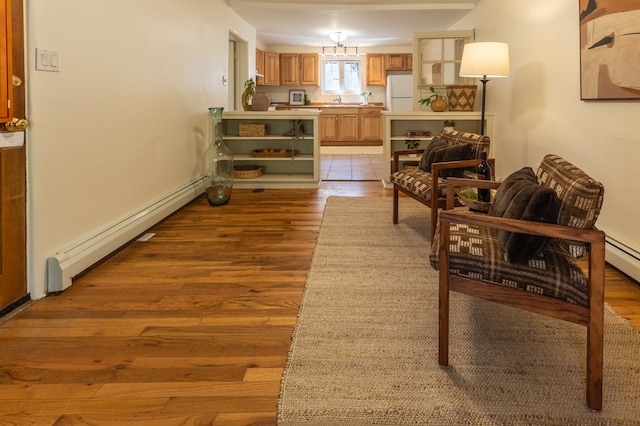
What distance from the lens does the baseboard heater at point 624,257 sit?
2635 mm

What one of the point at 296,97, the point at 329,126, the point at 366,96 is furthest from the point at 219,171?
the point at 366,96

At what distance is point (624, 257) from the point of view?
2.75m

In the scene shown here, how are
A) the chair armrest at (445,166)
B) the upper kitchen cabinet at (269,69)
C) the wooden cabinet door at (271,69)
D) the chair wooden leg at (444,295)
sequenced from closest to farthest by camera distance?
the chair wooden leg at (444,295) → the chair armrest at (445,166) → the upper kitchen cabinet at (269,69) → the wooden cabinet door at (271,69)

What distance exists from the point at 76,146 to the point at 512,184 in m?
2.20

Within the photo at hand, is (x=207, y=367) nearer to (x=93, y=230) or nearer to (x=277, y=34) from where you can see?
(x=93, y=230)

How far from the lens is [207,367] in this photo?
1.77 meters

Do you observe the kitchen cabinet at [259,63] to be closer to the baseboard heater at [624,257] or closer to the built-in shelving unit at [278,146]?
the built-in shelving unit at [278,146]

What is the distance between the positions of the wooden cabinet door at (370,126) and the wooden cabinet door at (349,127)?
11cm

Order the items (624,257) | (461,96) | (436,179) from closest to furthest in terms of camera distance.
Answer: (624,257) < (436,179) < (461,96)

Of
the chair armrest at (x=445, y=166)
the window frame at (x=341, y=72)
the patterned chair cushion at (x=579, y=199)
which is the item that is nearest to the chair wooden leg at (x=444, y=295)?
the patterned chair cushion at (x=579, y=199)

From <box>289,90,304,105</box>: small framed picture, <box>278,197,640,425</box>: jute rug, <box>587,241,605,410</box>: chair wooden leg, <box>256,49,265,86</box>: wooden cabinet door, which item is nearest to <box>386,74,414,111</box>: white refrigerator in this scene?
<box>289,90,304,105</box>: small framed picture

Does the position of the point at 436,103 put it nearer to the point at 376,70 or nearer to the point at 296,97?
the point at 376,70

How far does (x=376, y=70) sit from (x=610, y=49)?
850cm

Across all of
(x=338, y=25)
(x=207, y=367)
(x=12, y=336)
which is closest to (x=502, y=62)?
(x=207, y=367)
